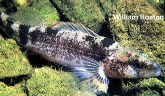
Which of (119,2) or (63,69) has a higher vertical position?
(119,2)

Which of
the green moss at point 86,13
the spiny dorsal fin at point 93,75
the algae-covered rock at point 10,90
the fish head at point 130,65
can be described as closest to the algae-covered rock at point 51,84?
the algae-covered rock at point 10,90

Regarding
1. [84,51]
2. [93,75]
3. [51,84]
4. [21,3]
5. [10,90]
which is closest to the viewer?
[10,90]

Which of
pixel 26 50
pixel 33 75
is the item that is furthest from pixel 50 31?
pixel 33 75

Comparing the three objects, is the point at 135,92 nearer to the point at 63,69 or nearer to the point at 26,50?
the point at 63,69

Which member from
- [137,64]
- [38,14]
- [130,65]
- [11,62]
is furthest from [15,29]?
[137,64]

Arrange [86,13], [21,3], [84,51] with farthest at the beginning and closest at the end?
[21,3] → [86,13] → [84,51]

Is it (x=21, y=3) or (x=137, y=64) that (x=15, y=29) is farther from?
(x=137, y=64)

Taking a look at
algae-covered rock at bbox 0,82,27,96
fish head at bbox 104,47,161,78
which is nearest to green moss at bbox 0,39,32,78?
algae-covered rock at bbox 0,82,27,96

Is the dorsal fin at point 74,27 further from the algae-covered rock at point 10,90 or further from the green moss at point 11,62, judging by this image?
the algae-covered rock at point 10,90
